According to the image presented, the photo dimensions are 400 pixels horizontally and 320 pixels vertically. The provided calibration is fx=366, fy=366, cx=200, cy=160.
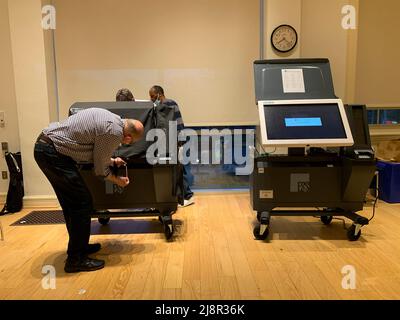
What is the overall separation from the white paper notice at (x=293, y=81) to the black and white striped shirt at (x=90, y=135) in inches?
60.1

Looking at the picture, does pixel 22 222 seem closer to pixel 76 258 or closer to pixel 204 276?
pixel 76 258

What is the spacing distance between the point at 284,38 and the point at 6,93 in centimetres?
329

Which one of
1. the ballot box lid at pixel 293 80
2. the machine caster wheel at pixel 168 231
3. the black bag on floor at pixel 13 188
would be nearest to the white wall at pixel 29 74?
the black bag on floor at pixel 13 188

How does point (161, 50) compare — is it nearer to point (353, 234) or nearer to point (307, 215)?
point (307, 215)

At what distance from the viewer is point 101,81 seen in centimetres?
443

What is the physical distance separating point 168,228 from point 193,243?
9.8 inches

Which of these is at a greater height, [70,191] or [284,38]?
[284,38]

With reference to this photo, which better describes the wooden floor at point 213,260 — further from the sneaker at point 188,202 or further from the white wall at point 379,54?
the white wall at point 379,54

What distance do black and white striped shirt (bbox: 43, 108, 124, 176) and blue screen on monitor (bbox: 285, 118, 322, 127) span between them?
1.34m

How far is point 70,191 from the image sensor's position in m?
2.47

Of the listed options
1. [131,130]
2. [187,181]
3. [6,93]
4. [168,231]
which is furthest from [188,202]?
[6,93]

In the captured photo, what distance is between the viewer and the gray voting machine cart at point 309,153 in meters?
2.92

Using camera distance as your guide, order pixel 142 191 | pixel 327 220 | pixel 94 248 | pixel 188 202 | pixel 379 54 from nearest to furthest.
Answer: pixel 94 248 < pixel 142 191 < pixel 327 220 < pixel 188 202 < pixel 379 54

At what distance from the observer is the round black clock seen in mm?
4180
